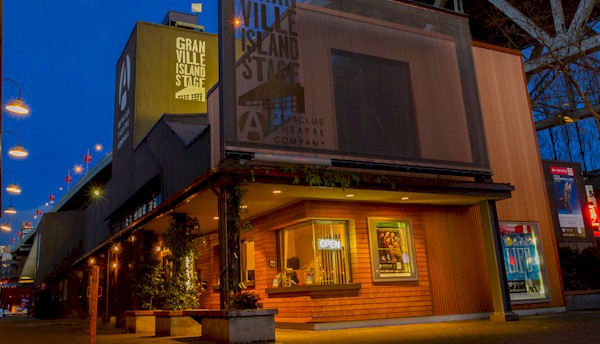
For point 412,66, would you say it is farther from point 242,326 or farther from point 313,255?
point 242,326

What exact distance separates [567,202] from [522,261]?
16.0 feet

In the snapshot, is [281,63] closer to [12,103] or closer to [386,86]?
[386,86]

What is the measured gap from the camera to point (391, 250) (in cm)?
1417

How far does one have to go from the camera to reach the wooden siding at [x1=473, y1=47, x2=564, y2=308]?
1630cm

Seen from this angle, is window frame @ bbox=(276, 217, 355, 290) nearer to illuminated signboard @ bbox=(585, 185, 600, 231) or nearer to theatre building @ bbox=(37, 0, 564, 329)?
theatre building @ bbox=(37, 0, 564, 329)

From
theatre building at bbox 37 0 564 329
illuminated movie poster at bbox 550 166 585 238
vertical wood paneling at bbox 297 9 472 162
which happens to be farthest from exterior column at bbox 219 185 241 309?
illuminated movie poster at bbox 550 166 585 238

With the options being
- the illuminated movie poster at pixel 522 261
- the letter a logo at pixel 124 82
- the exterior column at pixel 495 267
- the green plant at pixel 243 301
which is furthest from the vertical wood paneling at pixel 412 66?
the letter a logo at pixel 124 82

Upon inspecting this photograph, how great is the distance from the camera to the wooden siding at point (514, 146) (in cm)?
1630

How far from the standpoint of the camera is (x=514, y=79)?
17750mm

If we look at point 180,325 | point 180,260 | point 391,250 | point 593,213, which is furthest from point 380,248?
point 593,213

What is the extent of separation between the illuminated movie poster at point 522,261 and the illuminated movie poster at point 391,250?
327 centimetres

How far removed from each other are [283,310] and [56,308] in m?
33.2

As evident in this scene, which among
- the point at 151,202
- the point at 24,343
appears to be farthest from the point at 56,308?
the point at 24,343

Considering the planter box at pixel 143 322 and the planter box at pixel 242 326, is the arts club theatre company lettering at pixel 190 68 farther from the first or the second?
the planter box at pixel 242 326
